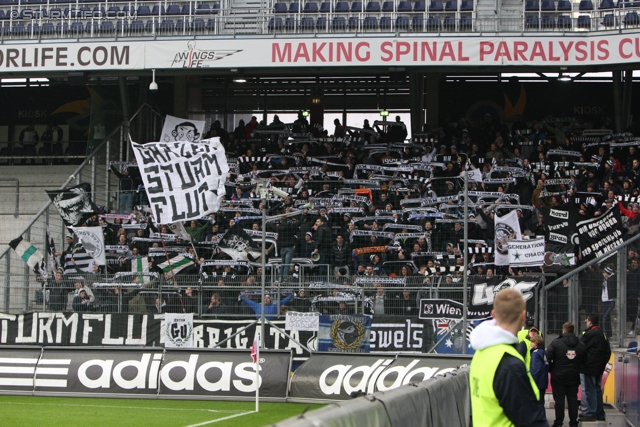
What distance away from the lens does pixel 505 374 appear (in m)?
5.59

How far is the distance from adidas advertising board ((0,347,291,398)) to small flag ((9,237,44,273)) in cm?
522

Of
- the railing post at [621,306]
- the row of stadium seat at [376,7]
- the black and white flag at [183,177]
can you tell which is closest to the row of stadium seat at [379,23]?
the row of stadium seat at [376,7]

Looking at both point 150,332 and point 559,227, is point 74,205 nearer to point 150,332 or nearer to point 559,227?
point 150,332

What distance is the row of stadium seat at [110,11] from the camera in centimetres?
2891

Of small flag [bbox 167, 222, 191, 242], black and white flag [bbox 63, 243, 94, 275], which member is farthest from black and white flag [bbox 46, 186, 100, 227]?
small flag [bbox 167, 222, 191, 242]

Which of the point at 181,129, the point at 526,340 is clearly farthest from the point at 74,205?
the point at 526,340

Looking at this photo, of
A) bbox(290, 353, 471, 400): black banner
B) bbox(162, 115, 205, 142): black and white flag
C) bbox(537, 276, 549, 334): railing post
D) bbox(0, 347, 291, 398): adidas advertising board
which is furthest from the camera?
bbox(162, 115, 205, 142): black and white flag

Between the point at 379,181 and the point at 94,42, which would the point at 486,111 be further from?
the point at 94,42

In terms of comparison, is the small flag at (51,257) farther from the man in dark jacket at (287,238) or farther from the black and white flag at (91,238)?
the man in dark jacket at (287,238)

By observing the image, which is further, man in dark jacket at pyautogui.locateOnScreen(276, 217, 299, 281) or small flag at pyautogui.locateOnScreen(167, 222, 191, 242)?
small flag at pyautogui.locateOnScreen(167, 222, 191, 242)

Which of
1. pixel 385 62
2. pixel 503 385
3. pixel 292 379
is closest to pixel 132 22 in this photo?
pixel 385 62

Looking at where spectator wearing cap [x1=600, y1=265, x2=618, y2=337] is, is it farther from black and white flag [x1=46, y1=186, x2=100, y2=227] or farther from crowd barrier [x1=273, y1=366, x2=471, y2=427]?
black and white flag [x1=46, y1=186, x2=100, y2=227]

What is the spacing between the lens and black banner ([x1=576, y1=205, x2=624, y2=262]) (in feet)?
71.1

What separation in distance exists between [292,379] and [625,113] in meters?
16.9
